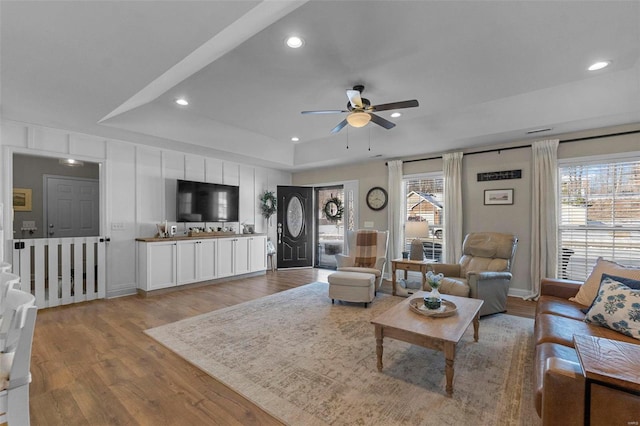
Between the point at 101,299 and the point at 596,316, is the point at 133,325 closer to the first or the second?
the point at 101,299

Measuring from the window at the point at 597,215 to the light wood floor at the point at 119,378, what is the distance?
117 centimetres

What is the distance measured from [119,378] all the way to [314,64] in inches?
128

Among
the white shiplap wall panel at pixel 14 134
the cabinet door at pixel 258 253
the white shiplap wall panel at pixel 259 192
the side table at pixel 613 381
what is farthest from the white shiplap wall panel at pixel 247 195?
the side table at pixel 613 381

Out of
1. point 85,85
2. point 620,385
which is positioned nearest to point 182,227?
point 85,85

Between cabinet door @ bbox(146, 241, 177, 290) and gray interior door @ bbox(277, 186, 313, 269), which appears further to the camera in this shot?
gray interior door @ bbox(277, 186, 313, 269)

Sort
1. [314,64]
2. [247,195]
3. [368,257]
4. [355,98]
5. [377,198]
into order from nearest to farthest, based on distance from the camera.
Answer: [314,64]
[355,98]
[368,257]
[377,198]
[247,195]

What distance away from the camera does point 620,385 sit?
1.10 metres

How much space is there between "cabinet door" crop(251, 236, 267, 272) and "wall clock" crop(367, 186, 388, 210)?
253 centimetres

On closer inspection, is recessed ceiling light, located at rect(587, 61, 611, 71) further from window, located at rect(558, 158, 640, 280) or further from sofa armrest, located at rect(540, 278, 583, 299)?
sofa armrest, located at rect(540, 278, 583, 299)

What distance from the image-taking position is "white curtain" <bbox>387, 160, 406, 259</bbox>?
18.7 ft

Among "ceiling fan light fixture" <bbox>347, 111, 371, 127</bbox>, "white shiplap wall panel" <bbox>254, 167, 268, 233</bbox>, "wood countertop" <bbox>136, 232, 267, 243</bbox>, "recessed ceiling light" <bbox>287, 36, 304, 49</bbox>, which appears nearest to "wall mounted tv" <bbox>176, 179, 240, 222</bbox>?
"wood countertop" <bbox>136, 232, 267, 243</bbox>

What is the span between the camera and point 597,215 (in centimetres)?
402

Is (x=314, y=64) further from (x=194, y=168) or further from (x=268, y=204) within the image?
(x=268, y=204)

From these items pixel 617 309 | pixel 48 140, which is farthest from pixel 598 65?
pixel 48 140
